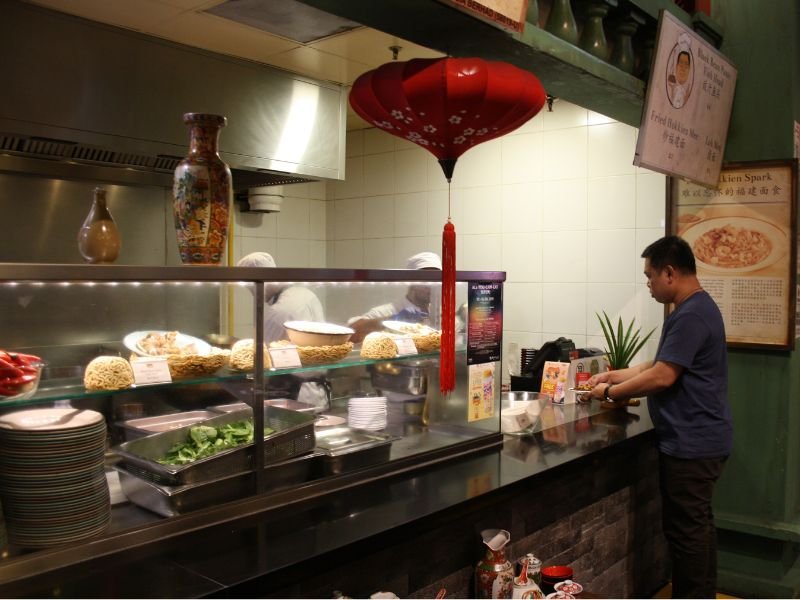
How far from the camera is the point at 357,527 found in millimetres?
1893

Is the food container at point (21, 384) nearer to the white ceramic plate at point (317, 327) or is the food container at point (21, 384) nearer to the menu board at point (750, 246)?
the white ceramic plate at point (317, 327)

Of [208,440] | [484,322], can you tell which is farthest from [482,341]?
[208,440]

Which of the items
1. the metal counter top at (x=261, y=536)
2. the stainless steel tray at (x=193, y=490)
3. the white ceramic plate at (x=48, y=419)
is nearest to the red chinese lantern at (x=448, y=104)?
the metal counter top at (x=261, y=536)

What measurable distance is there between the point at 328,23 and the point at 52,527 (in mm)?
2734

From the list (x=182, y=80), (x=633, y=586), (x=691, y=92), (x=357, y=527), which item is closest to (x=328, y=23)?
(x=182, y=80)

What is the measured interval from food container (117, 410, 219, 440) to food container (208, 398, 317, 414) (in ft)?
0.07

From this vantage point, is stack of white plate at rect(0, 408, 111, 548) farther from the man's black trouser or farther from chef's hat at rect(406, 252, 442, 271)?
the man's black trouser

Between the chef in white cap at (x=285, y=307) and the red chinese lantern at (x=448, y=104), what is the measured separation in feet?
1.38

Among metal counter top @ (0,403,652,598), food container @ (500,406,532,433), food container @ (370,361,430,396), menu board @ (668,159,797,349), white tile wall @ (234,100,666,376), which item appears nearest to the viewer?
metal counter top @ (0,403,652,598)

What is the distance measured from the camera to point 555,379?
12.4 ft

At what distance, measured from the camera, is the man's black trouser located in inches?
118

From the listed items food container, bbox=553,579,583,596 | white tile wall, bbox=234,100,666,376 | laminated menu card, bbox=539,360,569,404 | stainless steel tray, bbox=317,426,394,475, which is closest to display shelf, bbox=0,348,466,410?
stainless steel tray, bbox=317,426,394,475

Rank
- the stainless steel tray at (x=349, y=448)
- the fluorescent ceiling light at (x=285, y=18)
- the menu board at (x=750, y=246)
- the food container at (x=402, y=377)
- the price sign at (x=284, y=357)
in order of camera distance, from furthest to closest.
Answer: the menu board at (x=750, y=246) < the fluorescent ceiling light at (x=285, y=18) < the food container at (x=402, y=377) < the stainless steel tray at (x=349, y=448) < the price sign at (x=284, y=357)

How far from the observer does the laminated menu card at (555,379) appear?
3773 millimetres
